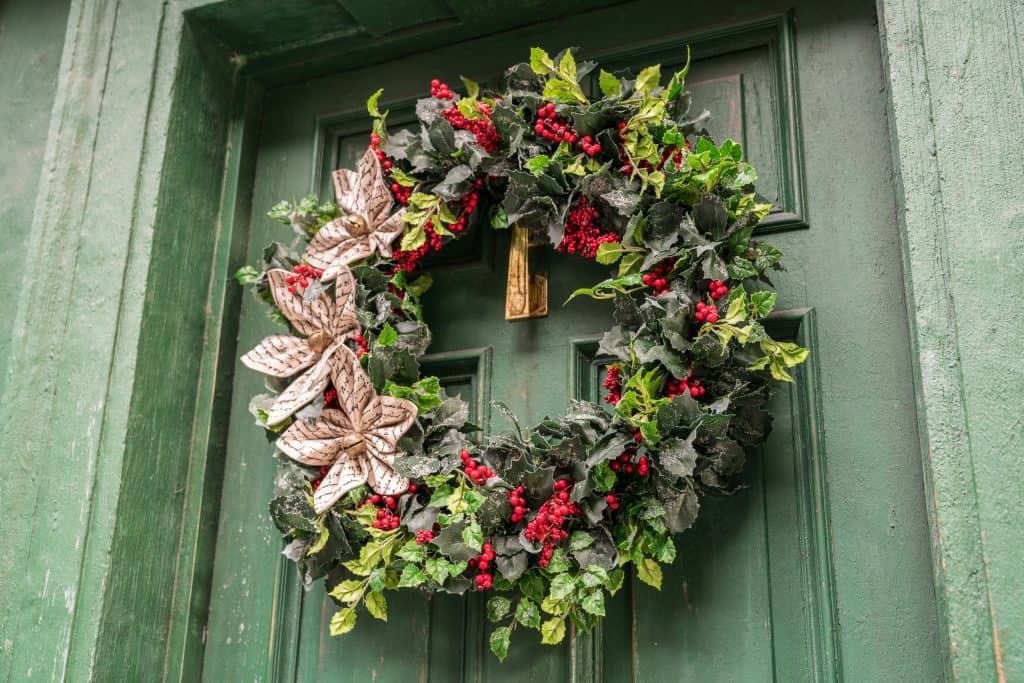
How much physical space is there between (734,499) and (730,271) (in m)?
0.32

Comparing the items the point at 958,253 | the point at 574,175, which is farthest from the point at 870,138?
the point at 574,175

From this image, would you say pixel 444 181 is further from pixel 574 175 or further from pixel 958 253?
pixel 958 253

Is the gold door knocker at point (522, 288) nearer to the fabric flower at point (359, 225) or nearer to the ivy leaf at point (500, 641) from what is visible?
the fabric flower at point (359, 225)

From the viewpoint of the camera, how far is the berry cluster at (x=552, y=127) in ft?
4.45

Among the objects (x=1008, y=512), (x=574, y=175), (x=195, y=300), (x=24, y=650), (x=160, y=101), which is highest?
(x=160, y=101)

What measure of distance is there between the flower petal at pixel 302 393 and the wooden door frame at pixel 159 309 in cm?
23

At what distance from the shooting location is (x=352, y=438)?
1.36 meters

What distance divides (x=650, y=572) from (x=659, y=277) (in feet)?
1.27

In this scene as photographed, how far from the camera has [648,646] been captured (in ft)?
4.21

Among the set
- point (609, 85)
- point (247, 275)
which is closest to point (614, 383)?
point (609, 85)

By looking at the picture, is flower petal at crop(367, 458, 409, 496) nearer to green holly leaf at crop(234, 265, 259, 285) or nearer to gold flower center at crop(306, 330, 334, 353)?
gold flower center at crop(306, 330, 334, 353)

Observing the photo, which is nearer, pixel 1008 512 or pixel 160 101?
pixel 1008 512

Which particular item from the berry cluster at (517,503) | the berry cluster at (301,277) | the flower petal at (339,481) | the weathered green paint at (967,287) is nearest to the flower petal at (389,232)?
the berry cluster at (301,277)

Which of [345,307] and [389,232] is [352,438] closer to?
[345,307]
